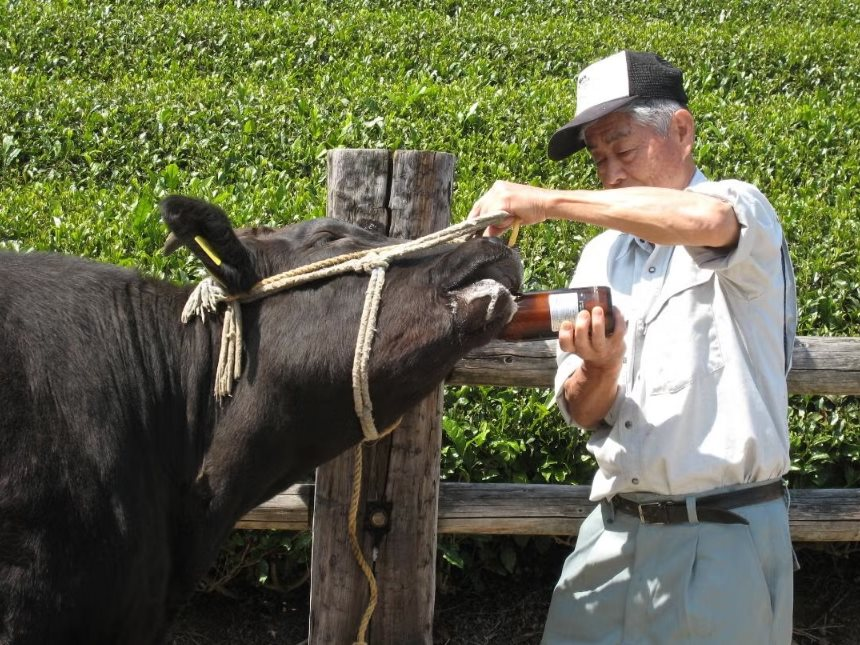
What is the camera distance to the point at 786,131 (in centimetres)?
903

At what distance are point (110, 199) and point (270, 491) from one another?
168 inches

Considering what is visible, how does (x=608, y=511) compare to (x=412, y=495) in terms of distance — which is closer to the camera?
(x=608, y=511)

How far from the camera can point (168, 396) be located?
8.71 feet

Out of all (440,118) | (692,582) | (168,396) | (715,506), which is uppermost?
(440,118)

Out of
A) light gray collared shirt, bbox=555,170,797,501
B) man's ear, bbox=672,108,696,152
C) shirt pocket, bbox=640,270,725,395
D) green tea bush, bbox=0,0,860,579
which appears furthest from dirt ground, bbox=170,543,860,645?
man's ear, bbox=672,108,696,152

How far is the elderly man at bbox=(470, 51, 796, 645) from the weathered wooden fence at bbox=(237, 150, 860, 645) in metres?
0.46

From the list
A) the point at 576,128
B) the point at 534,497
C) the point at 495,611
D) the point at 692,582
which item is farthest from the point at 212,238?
the point at 495,611

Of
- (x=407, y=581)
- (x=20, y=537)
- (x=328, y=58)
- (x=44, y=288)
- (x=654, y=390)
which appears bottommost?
(x=407, y=581)

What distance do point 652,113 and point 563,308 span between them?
0.81 m

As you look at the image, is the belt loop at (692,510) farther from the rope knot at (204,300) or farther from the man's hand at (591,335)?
the rope knot at (204,300)

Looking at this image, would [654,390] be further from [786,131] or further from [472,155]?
[786,131]

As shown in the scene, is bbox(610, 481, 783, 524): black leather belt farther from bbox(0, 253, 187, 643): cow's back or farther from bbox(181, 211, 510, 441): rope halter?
bbox(0, 253, 187, 643): cow's back

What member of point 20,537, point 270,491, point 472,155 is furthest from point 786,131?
point 20,537

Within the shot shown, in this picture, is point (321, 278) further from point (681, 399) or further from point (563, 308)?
point (681, 399)
